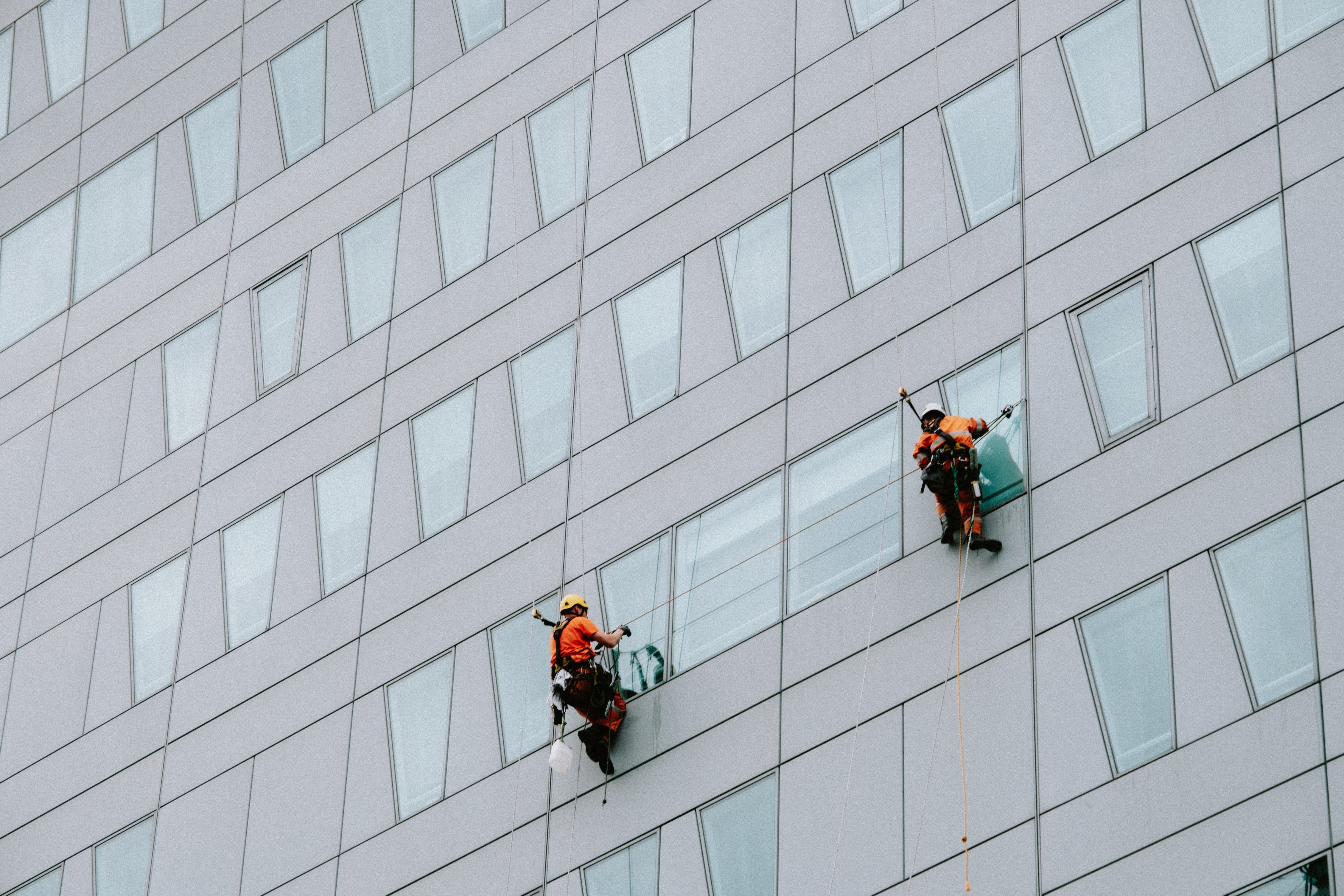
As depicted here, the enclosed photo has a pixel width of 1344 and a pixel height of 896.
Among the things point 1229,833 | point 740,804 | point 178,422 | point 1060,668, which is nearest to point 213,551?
point 178,422

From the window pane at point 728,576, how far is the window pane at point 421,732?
315 cm

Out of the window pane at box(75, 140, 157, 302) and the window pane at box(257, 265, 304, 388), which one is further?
the window pane at box(75, 140, 157, 302)

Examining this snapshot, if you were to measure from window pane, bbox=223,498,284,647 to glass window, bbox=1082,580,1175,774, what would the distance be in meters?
11.6

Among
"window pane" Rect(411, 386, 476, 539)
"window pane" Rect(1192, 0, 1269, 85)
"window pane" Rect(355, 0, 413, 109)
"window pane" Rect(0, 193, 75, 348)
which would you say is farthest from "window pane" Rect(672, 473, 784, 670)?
"window pane" Rect(0, 193, 75, 348)

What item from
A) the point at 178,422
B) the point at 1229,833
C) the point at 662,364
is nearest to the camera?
the point at 1229,833

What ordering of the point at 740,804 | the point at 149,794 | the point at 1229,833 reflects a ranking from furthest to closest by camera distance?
the point at 149,794 < the point at 740,804 < the point at 1229,833

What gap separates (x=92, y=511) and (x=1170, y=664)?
1674 cm

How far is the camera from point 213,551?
2919 centimetres

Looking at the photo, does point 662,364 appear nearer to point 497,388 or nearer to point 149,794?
point 497,388

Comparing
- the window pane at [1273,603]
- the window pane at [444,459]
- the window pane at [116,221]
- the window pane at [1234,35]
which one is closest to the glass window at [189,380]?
the window pane at [116,221]

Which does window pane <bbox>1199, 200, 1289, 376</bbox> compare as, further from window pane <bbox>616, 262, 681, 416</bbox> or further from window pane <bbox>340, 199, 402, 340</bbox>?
window pane <bbox>340, 199, 402, 340</bbox>

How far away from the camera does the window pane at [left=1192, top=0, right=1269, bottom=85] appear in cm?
2284

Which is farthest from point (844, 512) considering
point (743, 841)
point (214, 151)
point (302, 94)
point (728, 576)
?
point (214, 151)

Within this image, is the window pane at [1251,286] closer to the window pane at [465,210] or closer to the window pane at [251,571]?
the window pane at [465,210]
